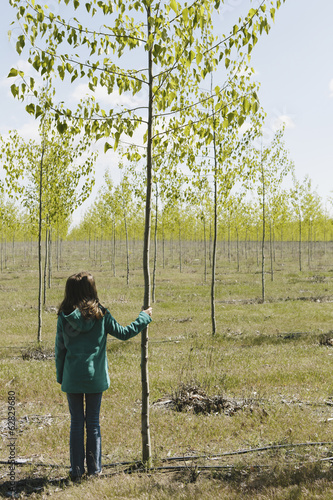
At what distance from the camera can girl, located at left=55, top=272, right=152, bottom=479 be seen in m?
4.38

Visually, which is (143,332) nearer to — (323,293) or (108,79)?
(108,79)

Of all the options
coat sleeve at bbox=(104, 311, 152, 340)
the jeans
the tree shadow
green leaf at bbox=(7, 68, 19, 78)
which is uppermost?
green leaf at bbox=(7, 68, 19, 78)

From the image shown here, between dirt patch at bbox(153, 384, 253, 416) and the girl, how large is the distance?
8.33 feet

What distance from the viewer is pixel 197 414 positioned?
262 inches

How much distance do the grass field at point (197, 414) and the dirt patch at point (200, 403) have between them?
2 cm

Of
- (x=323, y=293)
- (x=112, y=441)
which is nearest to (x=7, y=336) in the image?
(x=112, y=441)

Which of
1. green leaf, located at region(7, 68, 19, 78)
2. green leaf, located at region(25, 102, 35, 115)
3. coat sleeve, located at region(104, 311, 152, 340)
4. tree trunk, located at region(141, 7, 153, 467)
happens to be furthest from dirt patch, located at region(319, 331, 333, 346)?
green leaf, located at region(7, 68, 19, 78)

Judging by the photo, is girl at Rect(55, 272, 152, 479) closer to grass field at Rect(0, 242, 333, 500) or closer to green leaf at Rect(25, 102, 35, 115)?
grass field at Rect(0, 242, 333, 500)

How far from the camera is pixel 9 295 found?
23.0 meters

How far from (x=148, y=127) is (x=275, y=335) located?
9.70 m

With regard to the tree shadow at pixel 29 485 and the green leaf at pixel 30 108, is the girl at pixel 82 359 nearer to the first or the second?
the tree shadow at pixel 29 485

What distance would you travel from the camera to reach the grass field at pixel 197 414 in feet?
14.1

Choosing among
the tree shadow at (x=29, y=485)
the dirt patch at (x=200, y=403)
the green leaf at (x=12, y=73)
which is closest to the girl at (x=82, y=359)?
the tree shadow at (x=29, y=485)

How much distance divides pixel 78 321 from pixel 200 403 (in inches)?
134
